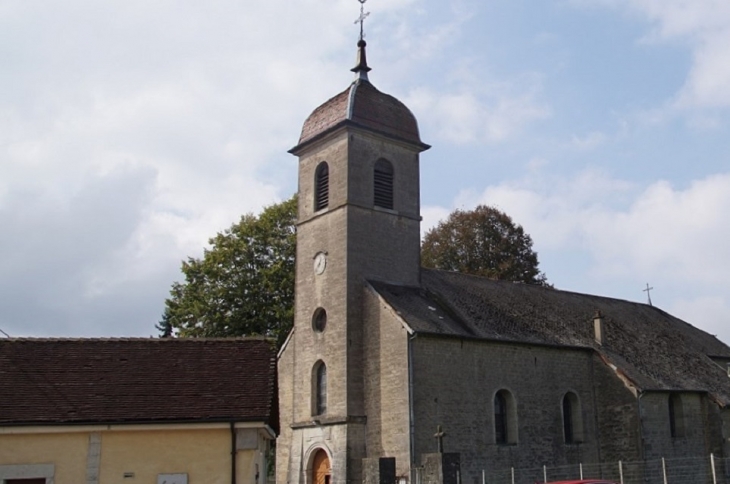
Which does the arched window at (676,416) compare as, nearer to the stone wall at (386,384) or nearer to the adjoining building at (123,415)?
the stone wall at (386,384)

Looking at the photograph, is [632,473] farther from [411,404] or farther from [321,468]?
[321,468]

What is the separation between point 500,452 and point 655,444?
6.44 metres

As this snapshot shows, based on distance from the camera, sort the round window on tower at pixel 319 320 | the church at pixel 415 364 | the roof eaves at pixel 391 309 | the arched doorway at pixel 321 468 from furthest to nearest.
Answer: the round window on tower at pixel 319 320 < the arched doorway at pixel 321 468 < the church at pixel 415 364 < the roof eaves at pixel 391 309

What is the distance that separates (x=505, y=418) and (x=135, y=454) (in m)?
15.2

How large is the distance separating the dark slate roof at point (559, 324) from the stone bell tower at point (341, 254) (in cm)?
152

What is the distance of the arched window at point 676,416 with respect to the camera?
30109 millimetres

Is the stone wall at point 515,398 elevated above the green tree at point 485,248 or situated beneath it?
situated beneath

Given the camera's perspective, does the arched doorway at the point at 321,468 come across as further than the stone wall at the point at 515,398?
Yes

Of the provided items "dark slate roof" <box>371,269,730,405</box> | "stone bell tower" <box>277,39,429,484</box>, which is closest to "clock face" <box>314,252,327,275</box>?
"stone bell tower" <box>277,39,429,484</box>

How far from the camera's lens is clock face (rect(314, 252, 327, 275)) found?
2873 centimetres

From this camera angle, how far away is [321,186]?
2995 cm

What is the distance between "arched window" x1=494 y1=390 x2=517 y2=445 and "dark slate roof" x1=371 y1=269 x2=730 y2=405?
197 cm

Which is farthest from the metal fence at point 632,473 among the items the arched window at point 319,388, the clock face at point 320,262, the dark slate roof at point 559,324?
the clock face at point 320,262

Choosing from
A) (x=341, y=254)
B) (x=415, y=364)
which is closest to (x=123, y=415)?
(x=415, y=364)
